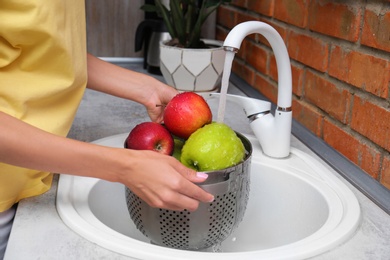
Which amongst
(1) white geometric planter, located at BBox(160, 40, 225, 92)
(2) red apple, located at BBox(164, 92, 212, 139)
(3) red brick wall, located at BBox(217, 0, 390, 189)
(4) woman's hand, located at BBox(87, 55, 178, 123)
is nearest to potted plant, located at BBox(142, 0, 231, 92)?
(1) white geometric planter, located at BBox(160, 40, 225, 92)

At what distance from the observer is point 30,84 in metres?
0.87

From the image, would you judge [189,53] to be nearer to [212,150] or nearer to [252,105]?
[252,105]

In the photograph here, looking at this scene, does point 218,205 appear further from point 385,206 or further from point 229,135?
point 385,206

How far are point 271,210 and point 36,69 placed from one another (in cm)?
54

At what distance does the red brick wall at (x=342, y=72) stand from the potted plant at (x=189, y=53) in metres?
0.15

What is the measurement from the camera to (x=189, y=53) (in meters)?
1.41

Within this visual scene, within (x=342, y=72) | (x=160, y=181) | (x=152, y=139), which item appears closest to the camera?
(x=160, y=181)

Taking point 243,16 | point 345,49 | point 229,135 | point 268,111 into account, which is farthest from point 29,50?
point 243,16

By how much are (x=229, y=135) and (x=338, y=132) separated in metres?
0.34

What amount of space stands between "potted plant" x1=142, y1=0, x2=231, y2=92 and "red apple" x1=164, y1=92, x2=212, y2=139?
1.68 ft

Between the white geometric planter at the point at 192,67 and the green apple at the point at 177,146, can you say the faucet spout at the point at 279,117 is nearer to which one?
the green apple at the point at 177,146

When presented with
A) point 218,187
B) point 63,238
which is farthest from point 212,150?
point 63,238

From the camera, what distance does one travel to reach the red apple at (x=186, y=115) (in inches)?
35.6

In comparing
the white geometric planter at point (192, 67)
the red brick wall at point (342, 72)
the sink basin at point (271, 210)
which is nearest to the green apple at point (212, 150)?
the sink basin at point (271, 210)
